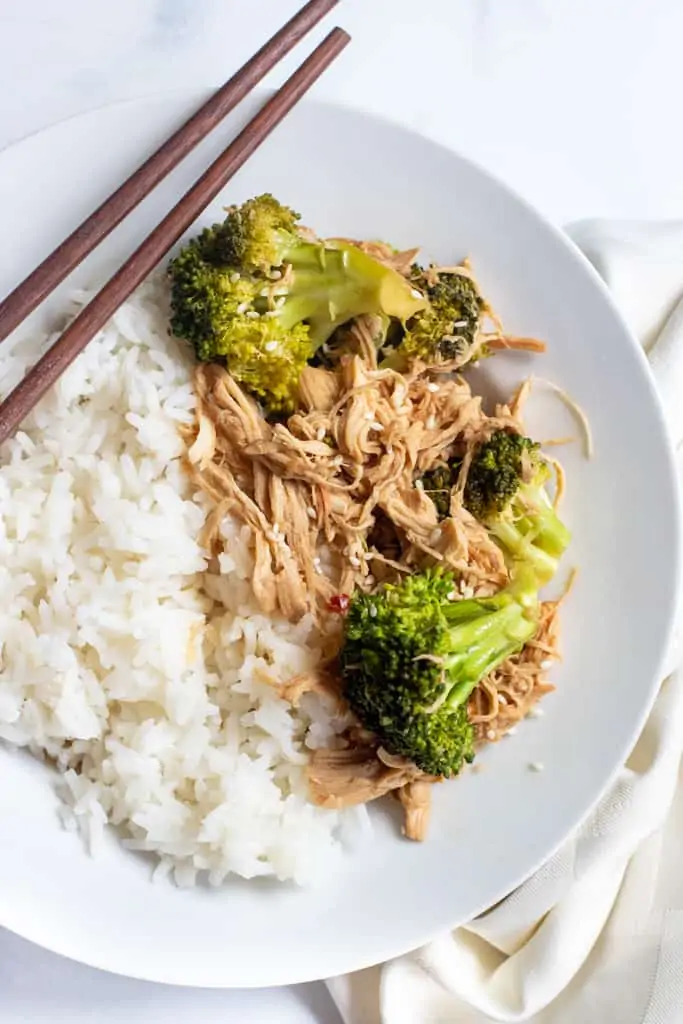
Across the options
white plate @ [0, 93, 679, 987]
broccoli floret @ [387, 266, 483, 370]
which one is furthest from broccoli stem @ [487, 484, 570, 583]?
broccoli floret @ [387, 266, 483, 370]

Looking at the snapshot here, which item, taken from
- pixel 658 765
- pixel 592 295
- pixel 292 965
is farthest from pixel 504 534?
pixel 292 965

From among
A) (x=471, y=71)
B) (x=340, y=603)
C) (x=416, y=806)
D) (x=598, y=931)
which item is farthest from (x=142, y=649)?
(x=471, y=71)

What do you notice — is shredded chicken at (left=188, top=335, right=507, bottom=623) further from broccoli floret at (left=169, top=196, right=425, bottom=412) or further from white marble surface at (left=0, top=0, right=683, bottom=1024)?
white marble surface at (left=0, top=0, right=683, bottom=1024)

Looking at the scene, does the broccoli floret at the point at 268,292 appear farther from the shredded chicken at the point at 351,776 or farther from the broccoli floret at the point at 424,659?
the shredded chicken at the point at 351,776

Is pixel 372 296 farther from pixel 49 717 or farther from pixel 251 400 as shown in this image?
pixel 49 717

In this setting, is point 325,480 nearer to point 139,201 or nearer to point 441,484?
point 441,484
